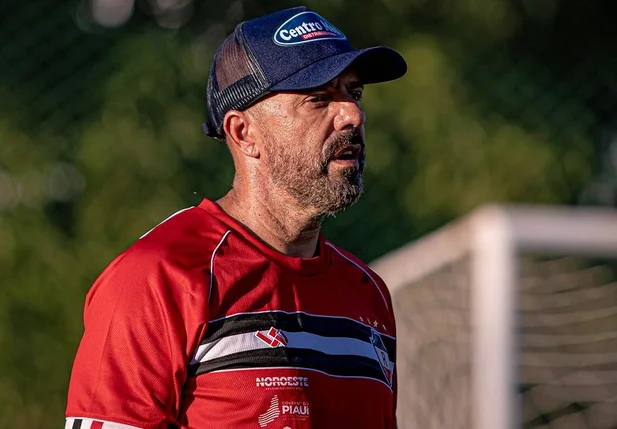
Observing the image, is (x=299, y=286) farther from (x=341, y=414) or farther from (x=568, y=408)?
(x=568, y=408)

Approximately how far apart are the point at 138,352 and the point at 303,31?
0.90 metres

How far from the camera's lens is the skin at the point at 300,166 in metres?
3.12

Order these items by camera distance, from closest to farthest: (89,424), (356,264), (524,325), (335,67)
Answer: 1. (89,424)
2. (335,67)
3. (356,264)
4. (524,325)

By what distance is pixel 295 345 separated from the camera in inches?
116

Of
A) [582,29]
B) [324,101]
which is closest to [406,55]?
[582,29]

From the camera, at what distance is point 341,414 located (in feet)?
9.72

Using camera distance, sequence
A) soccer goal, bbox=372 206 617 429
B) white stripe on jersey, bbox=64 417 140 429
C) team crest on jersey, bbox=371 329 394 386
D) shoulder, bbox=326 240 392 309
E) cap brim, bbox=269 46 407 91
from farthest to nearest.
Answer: soccer goal, bbox=372 206 617 429 < shoulder, bbox=326 240 392 309 < team crest on jersey, bbox=371 329 394 386 < cap brim, bbox=269 46 407 91 < white stripe on jersey, bbox=64 417 140 429

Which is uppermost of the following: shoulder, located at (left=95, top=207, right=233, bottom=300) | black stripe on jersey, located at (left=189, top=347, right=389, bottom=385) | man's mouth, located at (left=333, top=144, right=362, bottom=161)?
man's mouth, located at (left=333, top=144, right=362, bottom=161)

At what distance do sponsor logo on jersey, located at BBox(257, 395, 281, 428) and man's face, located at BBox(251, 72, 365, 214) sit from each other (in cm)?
52

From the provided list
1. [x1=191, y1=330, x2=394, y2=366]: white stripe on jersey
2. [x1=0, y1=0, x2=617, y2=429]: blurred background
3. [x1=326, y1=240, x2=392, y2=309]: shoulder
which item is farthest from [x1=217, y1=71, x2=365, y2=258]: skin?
[x1=0, y1=0, x2=617, y2=429]: blurred background

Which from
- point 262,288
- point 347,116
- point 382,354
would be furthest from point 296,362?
point 347,116

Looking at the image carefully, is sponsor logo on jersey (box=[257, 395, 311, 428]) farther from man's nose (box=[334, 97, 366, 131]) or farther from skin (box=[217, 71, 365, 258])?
man's nose (box=[334, 97, 366, 131])

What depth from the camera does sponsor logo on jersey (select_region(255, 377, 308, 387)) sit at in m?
2.86

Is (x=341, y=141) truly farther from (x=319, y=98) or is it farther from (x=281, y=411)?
(x=281, y=411)
